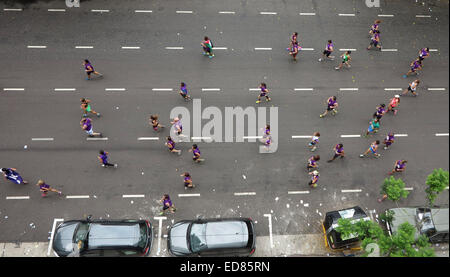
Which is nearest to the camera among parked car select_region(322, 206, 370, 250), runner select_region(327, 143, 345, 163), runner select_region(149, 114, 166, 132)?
parked car select_region(322, 206, 370, 250)

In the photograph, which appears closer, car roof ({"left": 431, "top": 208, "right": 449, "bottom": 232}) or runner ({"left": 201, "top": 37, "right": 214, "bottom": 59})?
car roof ({"left": 431, "top": 208, "right": 449, "bottom": 232})

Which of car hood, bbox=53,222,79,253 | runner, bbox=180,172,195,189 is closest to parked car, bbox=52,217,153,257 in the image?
car hood, bbox=53,222,79,253

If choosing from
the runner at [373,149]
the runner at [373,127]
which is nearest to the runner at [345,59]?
the runner at [373,127]

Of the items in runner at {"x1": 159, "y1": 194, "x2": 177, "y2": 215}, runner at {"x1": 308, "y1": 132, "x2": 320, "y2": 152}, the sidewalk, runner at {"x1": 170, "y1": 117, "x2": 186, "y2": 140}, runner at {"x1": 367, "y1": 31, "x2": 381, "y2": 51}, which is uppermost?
runner at {"x1": 367, "y1": 31, "x2": 381, "y2": 51}

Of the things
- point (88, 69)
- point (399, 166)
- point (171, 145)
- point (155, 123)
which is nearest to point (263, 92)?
point (171, 145)

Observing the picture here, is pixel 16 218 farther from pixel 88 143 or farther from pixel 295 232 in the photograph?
pixel 295 232

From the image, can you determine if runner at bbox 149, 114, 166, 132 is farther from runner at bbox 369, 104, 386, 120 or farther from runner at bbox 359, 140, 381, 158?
runner at bbox 369, 104, 386, 120

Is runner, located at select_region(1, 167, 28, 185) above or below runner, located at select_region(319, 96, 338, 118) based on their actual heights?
below

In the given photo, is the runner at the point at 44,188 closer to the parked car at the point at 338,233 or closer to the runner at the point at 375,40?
the parked car at the point at 338,233
